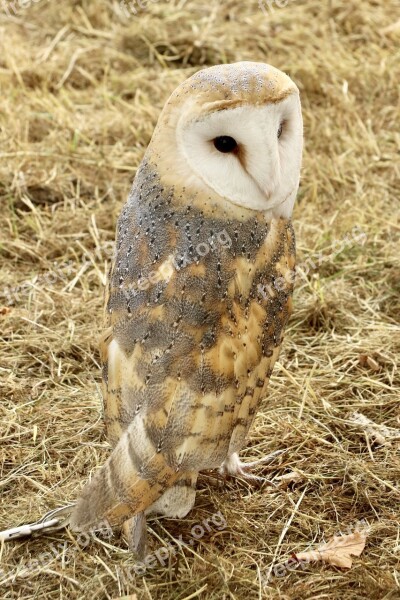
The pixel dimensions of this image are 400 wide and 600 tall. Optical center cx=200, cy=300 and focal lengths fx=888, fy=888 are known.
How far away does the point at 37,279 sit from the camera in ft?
14.2

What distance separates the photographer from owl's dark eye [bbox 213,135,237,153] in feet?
8.02

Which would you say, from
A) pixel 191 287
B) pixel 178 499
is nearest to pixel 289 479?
pixel 178 499

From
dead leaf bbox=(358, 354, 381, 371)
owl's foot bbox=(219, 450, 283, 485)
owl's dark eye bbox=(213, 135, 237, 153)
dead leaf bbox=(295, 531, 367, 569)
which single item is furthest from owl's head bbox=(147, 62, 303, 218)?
dead leaf bbox=(358, 354, 381, 371)

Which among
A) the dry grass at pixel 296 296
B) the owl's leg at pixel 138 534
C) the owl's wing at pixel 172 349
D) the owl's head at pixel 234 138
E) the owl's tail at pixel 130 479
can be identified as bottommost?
the dry grass at pixel 296 296

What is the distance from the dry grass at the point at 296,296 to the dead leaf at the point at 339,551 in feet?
0.12

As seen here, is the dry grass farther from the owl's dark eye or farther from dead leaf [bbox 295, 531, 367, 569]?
the owl's dark eye

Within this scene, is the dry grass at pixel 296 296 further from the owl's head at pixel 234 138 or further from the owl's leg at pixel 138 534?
the owl's head at pixel 234 138

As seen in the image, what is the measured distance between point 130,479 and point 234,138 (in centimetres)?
100

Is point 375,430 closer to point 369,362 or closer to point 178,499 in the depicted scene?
point 369,362

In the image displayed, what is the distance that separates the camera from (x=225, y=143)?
246cm

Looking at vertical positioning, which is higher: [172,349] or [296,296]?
[172,349]

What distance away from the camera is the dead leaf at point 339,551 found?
111 inches

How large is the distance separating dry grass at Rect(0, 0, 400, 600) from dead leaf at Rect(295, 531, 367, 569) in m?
0.04

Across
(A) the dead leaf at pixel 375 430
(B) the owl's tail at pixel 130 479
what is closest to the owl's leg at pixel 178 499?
(B) the owl's tail at pixel 130 479
